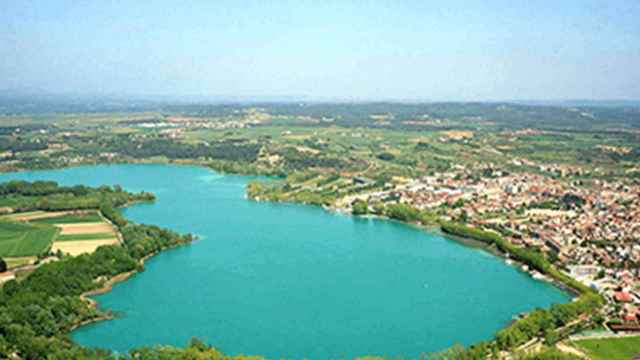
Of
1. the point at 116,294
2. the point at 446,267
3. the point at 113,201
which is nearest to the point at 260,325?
the point at 116,294

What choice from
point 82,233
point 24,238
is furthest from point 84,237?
point 24,238

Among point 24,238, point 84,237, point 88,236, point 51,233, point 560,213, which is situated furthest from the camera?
point 560,213

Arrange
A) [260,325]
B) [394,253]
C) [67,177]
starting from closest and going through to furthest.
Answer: [260,325] → [394,253] → [67,177]

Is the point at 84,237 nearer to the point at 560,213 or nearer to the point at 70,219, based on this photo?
the point at 70,219

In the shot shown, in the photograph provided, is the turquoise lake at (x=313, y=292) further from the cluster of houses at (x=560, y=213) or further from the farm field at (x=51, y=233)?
the farm field at (x=51, y=233)

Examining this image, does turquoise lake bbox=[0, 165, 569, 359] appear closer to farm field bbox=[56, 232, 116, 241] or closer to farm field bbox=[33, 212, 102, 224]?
farm field bbox=[33, 212, 102, 224]

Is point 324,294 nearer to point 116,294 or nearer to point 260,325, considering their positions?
point 260,325

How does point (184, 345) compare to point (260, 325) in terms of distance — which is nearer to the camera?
point (184, 345)
